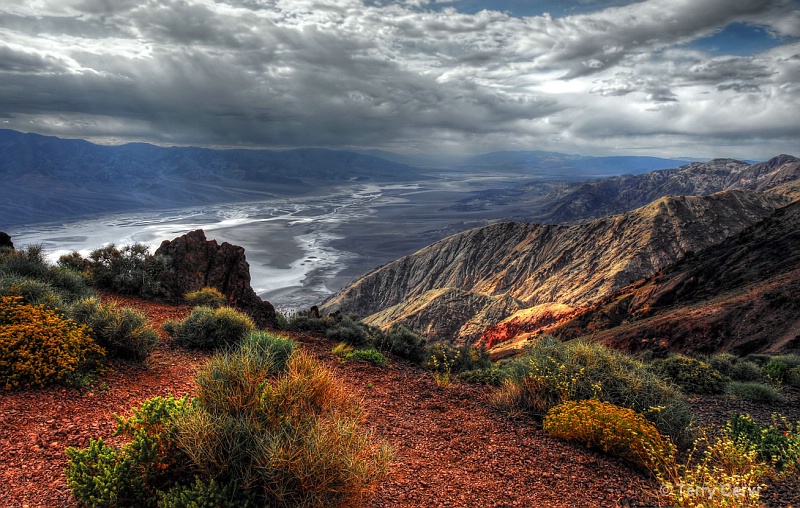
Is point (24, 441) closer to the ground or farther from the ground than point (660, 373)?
farther from the ground

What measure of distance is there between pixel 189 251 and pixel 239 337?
7811mm

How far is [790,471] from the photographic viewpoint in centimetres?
461

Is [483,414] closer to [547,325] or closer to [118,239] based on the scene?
[547,325]

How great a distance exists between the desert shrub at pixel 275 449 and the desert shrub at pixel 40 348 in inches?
139

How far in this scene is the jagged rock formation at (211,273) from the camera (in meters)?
13.1

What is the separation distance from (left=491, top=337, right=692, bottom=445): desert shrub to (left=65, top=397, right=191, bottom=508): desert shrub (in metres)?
5.03

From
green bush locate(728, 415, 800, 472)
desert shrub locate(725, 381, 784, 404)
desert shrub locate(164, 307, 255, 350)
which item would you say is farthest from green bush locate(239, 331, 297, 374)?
desert shrub locate(725, 381, 784, 404)

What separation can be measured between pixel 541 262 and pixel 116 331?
5955cm

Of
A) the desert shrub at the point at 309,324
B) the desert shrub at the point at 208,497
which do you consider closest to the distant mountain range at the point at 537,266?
the desert shrub at the point at 309,324

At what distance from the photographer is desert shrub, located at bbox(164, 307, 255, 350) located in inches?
334

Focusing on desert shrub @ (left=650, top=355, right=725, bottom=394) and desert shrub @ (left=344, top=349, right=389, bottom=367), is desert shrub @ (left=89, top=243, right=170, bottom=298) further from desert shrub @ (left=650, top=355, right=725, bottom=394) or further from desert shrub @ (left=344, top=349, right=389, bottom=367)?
desert shrub @ (left=650, top=355, right=725, bottom=394)

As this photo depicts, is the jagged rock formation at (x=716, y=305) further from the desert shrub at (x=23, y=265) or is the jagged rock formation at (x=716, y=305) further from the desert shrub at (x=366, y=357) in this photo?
the desert shrub at (x=23, y=265)

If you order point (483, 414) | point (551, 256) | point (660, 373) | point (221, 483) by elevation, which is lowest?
point (551, 256)

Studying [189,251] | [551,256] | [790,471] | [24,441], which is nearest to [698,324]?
[790,471]
